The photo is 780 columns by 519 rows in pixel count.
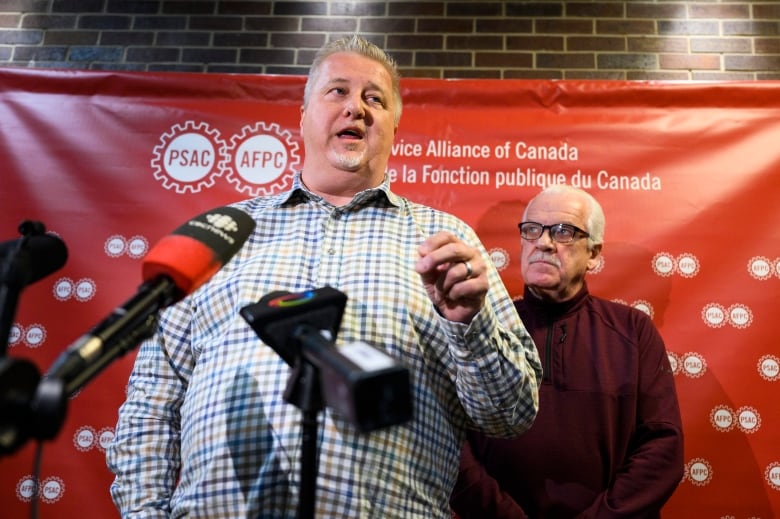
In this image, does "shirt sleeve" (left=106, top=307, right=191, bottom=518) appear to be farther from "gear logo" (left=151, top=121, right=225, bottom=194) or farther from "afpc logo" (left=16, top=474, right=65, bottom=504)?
"gear logo" (left=151, top=121, right=225, bottom=194)

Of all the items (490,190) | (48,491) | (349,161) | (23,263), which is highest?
(490,190)

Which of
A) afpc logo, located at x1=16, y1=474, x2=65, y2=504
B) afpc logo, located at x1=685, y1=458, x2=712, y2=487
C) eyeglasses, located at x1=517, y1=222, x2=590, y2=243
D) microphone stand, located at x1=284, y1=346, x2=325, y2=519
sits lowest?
afpc logo, located at x1=16, y1=474, x2=65, y2=504

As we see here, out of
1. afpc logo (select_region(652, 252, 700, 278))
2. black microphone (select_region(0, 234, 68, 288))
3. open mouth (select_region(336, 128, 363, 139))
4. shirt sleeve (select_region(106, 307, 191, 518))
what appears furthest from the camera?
afpc logo (select_region(652, 252, 700, 278))

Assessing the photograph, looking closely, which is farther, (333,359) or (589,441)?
(589,441)

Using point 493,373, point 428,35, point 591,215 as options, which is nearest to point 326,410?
point 493,373

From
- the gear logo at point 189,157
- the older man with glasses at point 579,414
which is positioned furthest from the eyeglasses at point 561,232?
the gear logo at point 189,157

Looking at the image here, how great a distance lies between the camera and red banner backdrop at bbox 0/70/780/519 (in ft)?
7.58

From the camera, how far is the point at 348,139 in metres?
1.74

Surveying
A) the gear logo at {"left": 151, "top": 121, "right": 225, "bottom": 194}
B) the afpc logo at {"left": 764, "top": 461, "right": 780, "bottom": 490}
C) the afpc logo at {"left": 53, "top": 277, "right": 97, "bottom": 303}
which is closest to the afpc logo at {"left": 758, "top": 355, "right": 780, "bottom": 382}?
the afpc logo at {"left": 764, "top": 461, "right": 780, "bottom": 490}

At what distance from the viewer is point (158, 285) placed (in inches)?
34.8

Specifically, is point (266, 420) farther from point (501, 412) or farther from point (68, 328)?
point (68, 328)

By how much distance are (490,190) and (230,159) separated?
41.7 inches

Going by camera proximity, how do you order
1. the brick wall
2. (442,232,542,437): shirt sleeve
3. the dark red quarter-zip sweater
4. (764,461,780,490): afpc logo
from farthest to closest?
the brick wall → (764,461,780,490): afpc logo → the dark red quarter-zip sweater → (442,232,542,437): shirt sleeve

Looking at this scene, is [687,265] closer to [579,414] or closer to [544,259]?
[544,259]
